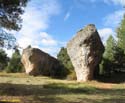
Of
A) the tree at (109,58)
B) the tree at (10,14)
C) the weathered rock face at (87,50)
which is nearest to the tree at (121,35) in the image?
the tree at (109,58)

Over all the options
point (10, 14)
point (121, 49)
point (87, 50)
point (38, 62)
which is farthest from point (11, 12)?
point (121, 49)

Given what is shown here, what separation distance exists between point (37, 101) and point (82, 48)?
68.3ft

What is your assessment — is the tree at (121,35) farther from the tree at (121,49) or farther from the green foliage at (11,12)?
the green foliage at (11,12)

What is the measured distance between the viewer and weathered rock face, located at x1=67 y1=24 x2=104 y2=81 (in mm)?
36500

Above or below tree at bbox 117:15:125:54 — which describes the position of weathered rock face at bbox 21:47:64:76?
below

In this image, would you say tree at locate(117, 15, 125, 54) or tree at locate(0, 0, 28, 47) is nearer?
tree at locate(0, 0, 28, 47)

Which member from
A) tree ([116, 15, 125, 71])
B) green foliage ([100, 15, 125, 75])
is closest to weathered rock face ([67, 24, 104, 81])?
green foliage ([100, 15, 125, 75])

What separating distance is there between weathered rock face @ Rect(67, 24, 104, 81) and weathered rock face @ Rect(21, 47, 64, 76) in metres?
10.3

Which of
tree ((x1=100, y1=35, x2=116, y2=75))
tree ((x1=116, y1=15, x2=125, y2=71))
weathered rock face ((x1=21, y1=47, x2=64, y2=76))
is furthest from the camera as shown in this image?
tree ((x1=116, y1=15, x2=125, y2=71))

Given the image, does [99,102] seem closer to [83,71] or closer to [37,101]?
[37,101]

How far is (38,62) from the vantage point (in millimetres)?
47375

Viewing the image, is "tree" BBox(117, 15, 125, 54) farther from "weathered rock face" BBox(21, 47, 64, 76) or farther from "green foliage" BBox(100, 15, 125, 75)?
"weathered rock face" BBox(21, 47, 64, 76)

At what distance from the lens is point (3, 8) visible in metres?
18.2

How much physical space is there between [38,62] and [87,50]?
494 inches
